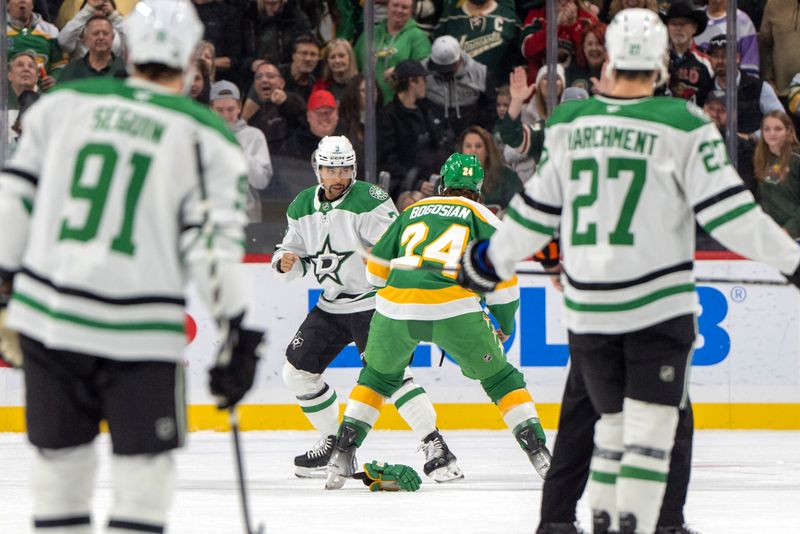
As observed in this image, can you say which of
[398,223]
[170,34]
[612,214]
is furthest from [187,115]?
[398,223]

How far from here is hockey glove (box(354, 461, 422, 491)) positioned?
18.3 ft

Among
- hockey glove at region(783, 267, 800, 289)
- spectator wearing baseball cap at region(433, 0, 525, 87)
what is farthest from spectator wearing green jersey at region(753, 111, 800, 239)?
hockey glove at region(783, 267, 800, 289)

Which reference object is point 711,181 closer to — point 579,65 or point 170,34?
point 170,34

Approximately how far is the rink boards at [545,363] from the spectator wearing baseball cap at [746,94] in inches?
30.2

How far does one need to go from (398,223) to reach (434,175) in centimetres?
266

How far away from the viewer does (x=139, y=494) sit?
2.77 meters

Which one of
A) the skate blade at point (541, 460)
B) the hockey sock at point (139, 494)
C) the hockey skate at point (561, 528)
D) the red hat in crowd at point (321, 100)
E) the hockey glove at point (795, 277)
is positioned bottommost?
the skate blade at point (541, 460)

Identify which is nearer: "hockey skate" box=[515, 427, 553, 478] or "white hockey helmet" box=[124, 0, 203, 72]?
"white hockey helmet" box=[124, 0, 203, 72]

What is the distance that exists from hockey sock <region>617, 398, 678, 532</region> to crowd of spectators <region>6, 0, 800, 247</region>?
4.58 metres

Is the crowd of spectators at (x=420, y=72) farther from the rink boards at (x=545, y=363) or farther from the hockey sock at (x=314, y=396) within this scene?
the hockey sock at (x=314, y=396)

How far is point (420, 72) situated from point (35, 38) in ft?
6.59

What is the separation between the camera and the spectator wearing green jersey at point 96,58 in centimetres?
799

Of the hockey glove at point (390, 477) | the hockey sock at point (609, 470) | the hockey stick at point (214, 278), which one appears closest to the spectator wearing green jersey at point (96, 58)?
the hockey glove at point (390, 477)

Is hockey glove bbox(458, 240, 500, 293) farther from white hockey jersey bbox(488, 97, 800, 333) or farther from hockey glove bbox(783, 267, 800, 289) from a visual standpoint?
hockey glove bbox(783, 267, 800, 289)
